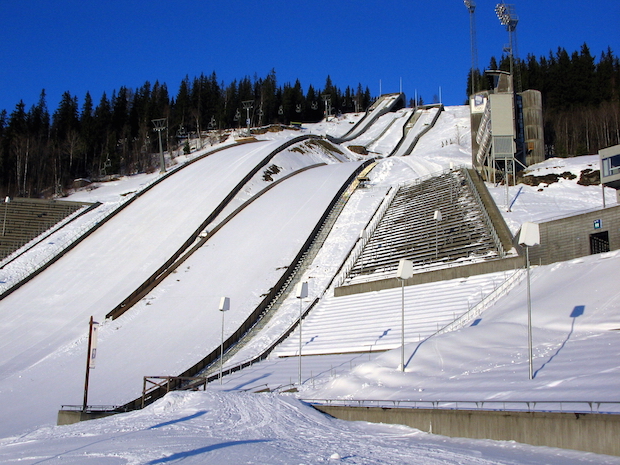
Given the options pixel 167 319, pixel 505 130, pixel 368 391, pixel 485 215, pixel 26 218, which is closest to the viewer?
pixel 368 391

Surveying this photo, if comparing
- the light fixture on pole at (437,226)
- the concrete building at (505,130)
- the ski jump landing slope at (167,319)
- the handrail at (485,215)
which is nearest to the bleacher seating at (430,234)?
the light fixture on pole at (437,226)

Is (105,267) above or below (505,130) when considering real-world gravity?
below

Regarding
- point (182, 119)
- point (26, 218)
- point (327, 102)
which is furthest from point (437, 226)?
point (327, 102)

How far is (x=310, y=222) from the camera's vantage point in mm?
28172

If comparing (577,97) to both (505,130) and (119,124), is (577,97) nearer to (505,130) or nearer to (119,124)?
(505,130)

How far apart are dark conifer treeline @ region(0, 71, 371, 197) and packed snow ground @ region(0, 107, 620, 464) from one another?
34.7 meters

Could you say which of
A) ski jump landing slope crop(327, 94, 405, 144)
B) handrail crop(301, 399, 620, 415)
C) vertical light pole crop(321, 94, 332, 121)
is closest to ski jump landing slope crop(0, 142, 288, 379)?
handrail crop(301, 399, 620, 415)

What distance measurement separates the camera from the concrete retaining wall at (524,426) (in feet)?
21.7

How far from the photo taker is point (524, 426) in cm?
739

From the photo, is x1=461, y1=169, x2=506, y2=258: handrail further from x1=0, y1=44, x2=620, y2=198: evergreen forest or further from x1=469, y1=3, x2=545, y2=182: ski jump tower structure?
x1=0, y1=44, x2=620, y2=198: evergreen forest

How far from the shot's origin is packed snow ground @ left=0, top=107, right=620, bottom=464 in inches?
274

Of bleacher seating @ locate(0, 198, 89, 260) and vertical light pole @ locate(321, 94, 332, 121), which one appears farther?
vertical light pole @ locate(321, 94, 332, 121)

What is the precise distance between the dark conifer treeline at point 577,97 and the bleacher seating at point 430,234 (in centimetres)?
1899

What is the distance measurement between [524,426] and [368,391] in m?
4.25
